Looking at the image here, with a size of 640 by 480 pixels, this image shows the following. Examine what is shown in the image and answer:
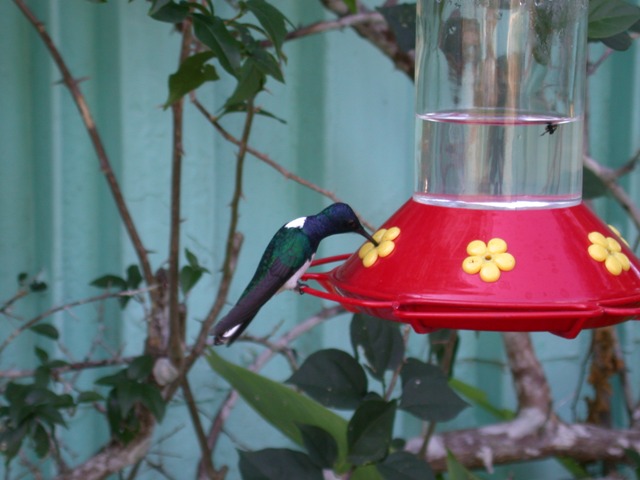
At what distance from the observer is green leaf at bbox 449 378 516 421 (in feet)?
9.20

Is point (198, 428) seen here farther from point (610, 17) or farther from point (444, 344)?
point (610, 17)

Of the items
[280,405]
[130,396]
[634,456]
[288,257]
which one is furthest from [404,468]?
[634,456]

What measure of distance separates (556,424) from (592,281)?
4.86ft

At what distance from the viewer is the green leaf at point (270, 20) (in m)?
1.63

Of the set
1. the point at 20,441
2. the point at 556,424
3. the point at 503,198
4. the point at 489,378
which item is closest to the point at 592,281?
the point at 503,198

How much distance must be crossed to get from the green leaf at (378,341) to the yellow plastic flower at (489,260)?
67 centimetres

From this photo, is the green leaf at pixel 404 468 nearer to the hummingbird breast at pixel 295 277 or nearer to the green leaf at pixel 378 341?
the green leaf at pixel 378 341

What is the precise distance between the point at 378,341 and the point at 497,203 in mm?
563

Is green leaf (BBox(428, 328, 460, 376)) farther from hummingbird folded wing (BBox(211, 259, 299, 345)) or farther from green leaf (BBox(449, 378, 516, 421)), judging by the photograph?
hummingbird folded wing (BBox(211, 259, 299, 345))

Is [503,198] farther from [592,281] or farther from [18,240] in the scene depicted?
[18,240]

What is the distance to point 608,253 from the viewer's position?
1402mm

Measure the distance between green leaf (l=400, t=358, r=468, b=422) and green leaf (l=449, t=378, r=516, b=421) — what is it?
31.2 inches

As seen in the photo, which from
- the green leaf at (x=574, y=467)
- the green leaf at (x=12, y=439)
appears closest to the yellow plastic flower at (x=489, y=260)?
the green leaf at (x=12, y=439)

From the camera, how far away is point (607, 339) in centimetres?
293
